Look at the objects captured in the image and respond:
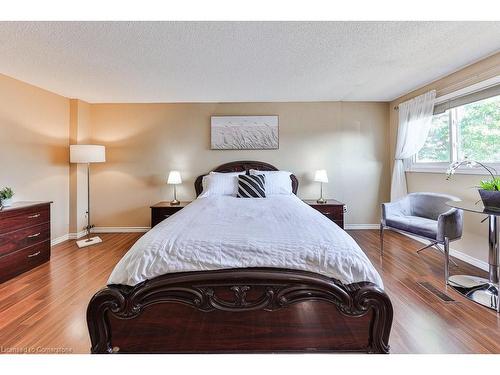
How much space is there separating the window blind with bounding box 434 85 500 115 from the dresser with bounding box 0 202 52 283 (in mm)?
5093

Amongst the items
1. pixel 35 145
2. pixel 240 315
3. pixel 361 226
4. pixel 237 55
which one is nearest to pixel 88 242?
pixel 35 145

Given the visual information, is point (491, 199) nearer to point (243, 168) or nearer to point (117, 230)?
point (243, 168)

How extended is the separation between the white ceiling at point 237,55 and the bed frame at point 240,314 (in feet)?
6.21

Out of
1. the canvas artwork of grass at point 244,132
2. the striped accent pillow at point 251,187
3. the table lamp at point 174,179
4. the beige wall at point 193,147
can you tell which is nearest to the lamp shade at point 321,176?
the beige wall at point 193,147

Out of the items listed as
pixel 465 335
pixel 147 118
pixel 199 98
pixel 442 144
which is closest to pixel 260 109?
pixel 199 98

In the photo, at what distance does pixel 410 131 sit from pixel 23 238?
5.09 m

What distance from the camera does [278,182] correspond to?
363cm

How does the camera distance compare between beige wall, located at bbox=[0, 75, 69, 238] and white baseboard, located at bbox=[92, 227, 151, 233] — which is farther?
white baseboard, located at bbox=[92, 227, 151, 233]

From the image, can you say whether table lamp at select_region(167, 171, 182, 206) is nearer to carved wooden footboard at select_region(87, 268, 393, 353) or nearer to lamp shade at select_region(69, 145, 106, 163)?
lamp shade at select_region(69, 145, 106, 163)

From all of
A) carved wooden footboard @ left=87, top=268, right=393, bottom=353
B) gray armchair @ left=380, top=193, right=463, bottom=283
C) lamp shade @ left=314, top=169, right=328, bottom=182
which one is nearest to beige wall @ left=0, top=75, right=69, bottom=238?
carved wooden footboard @ left=87, top=268, right=393, bottom=353

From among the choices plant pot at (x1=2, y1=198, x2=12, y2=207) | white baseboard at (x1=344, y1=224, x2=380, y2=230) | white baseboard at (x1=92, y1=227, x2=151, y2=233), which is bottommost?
white baseboard at (x1=92, y1=227, x2=151, y2=233)

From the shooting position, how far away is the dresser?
7.73ft

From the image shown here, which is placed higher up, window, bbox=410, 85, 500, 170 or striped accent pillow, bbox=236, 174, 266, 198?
window, bbox=410, 85, 500, 170
